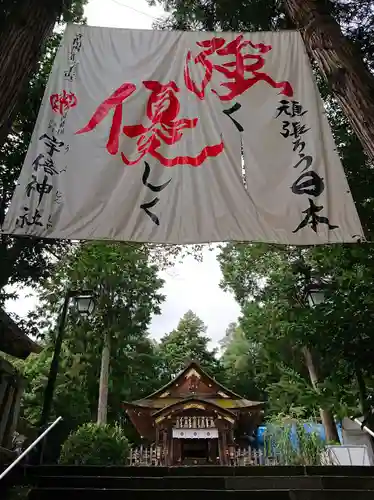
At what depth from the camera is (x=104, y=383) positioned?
19.5m

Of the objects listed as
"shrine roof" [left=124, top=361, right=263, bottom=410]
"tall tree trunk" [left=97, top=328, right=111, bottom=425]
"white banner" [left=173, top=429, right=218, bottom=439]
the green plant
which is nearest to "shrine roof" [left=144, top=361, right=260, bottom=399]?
"shrine roof" [left=124, top=361, right=263, bottom=410]

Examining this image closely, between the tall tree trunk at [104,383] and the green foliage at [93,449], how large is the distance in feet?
20.9

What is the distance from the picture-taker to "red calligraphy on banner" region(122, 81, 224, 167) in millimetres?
4008

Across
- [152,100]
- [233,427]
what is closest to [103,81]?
[152,100]

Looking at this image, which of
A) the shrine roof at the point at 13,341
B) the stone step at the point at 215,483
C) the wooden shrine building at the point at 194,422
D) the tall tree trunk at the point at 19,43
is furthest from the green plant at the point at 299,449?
the tall tree trunk at the point at 19,43

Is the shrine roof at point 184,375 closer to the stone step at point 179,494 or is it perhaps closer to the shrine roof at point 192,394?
the shrine roof at point 192,394

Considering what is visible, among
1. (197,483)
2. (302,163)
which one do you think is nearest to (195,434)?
(197,483)

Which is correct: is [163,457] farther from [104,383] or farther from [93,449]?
[93,449]

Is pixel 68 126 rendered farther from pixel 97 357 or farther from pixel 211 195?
pixel 97 357

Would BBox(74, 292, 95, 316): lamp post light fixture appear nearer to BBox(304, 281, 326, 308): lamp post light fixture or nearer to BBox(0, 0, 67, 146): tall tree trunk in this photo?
BBox(304, 281, 326, 308): lamp post light fixture

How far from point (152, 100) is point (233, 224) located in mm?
1751

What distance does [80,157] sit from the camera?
3.97 metres

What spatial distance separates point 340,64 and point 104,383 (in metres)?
18.1

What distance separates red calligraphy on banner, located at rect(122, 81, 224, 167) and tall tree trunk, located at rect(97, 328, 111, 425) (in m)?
16.2
